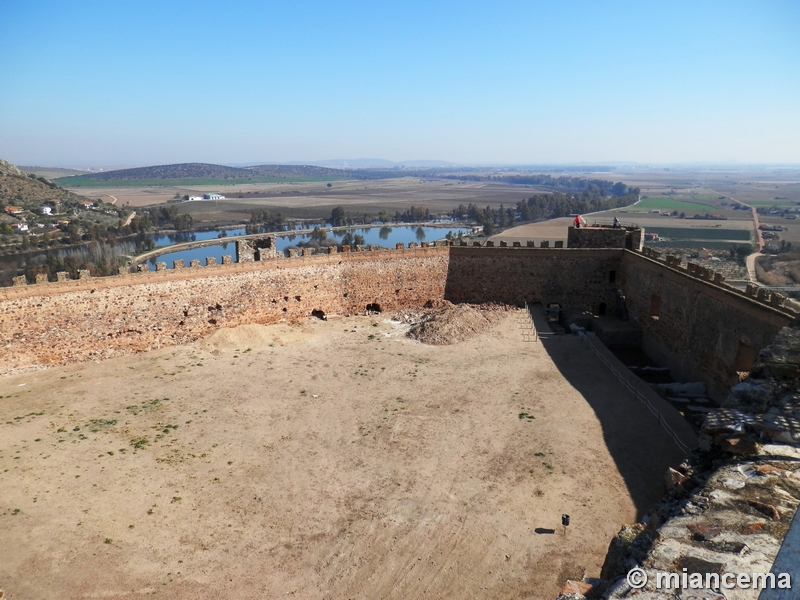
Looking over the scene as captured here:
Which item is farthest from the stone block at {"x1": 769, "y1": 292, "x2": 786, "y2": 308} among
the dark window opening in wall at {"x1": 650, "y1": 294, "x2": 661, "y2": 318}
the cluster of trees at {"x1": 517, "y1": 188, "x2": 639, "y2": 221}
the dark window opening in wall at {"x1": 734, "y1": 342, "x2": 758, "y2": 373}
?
the cluster of trees at {"x1": 517, "y1": 188, "x2": 639, "y2": 221}

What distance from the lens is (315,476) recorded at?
35.4 feet

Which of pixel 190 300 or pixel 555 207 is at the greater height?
pixel 555 207

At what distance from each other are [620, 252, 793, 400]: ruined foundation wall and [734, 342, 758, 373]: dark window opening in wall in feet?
0.07

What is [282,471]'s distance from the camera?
10.9m

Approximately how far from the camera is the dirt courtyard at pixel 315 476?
8.15m

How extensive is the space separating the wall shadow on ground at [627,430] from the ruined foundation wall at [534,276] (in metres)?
5.19

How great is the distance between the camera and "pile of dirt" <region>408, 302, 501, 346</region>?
1925 centimetres

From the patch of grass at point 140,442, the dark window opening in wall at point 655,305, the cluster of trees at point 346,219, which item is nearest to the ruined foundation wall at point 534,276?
the dark window opening in wall at point 655,305

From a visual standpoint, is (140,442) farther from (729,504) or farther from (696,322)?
(696,322)

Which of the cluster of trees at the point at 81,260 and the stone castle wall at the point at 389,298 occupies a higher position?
the stone castle wall at the point at 389,298

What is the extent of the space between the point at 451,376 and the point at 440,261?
8020mm

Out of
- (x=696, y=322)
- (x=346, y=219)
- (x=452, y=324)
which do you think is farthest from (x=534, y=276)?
(x=346, y=219)

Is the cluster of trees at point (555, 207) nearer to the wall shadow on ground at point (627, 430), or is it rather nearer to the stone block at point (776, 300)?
the wall shadow on ground at point (627, 430)

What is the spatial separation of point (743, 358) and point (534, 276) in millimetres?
9788
